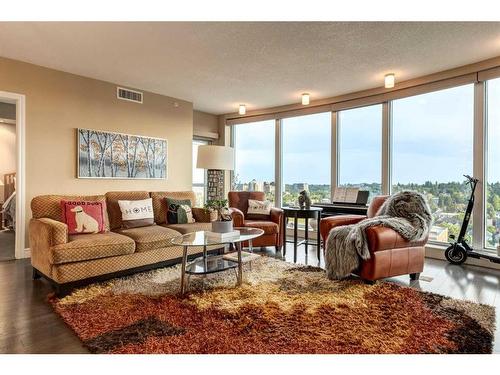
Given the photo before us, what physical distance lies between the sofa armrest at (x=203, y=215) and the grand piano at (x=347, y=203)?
181 cm

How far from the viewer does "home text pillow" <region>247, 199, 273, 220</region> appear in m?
4.54

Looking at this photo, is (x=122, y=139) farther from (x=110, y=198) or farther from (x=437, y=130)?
(x=437, y=130)

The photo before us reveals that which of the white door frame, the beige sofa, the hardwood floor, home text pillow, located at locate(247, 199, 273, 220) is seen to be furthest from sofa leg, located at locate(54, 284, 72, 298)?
home text pillow, located at locate(247, 199, 273, 220)

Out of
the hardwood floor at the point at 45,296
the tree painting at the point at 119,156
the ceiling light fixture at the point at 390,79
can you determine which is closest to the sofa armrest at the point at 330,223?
the hardwood floor at the point at 45,296

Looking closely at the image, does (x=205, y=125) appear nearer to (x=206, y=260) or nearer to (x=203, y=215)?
(x=203, y=215)

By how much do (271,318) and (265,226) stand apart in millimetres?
2060

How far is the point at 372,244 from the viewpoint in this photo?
2.86 metres

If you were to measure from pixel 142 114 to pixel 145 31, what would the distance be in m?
2.21

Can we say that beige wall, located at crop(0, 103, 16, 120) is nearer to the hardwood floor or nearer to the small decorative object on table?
the hardwood floor

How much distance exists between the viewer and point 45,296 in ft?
8.59

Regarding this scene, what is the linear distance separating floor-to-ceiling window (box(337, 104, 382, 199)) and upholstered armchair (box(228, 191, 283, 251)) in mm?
1606

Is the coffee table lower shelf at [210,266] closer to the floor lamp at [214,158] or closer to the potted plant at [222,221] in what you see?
the potted plant at [222,221]

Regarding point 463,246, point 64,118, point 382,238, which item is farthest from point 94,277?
point 463,246
